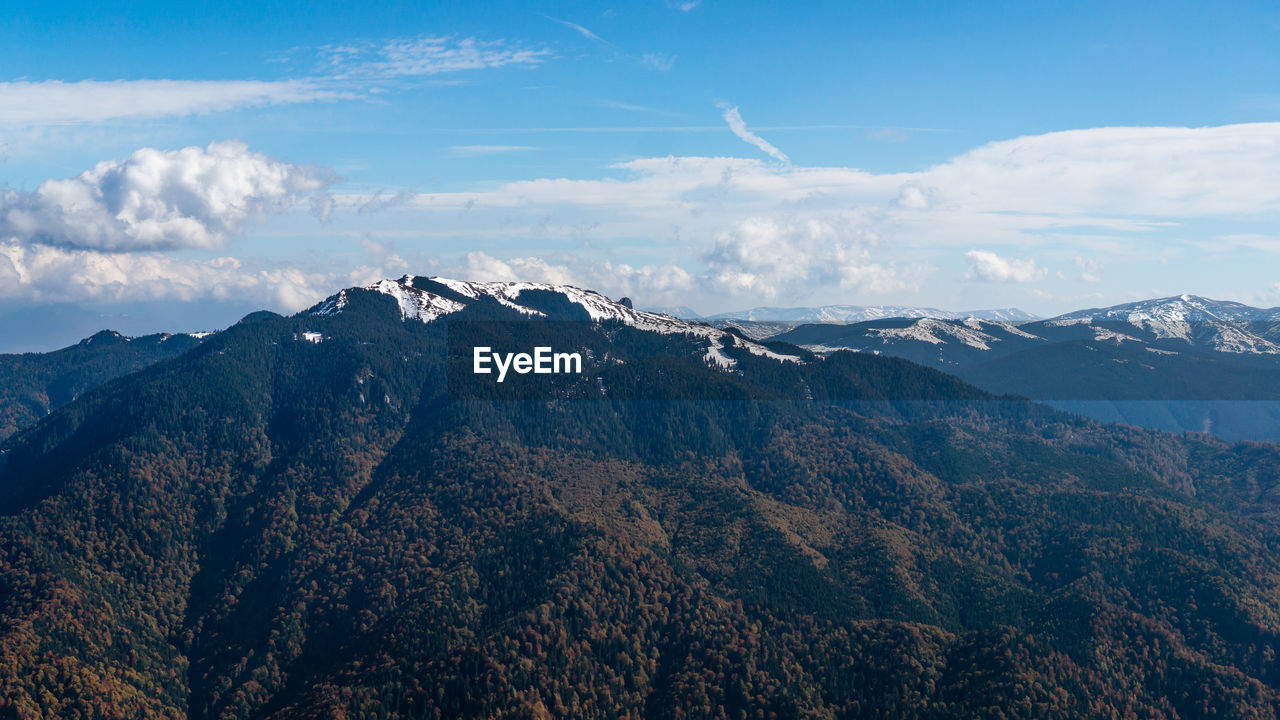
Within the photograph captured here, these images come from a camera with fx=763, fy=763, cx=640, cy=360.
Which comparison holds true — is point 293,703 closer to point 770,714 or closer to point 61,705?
point 61,705

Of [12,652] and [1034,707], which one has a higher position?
[12,652]

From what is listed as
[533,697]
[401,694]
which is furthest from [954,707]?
[401,694]

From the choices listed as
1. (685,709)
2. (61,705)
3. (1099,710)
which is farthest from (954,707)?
(61,705)

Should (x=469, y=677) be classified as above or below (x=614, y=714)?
above

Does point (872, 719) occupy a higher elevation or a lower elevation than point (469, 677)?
lower

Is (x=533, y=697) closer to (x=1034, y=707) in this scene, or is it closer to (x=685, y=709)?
(x=685, y=709)

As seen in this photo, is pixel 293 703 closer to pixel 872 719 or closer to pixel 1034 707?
pixel 872 719

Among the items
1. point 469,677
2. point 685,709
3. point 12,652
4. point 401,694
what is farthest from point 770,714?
point 12,652

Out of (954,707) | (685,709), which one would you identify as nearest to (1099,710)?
(954,707)
